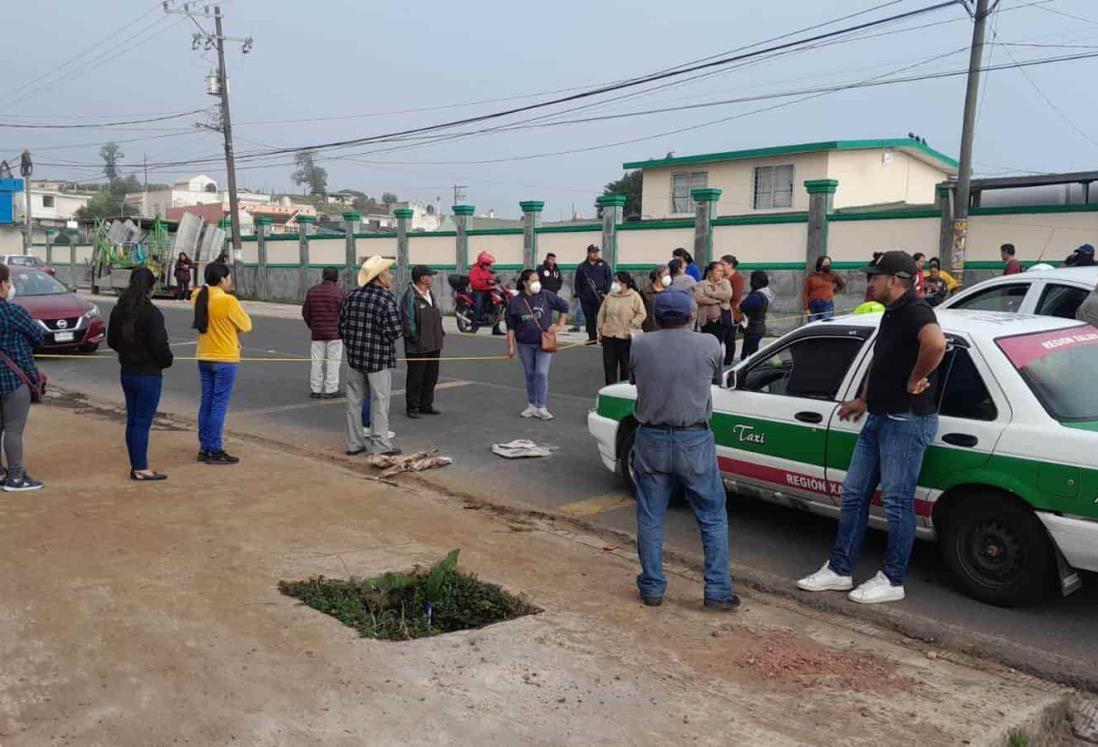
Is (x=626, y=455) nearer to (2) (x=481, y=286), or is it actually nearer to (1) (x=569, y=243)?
(2) (x=481, y=286)

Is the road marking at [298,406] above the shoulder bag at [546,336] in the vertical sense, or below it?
below

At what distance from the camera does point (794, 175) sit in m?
29.9

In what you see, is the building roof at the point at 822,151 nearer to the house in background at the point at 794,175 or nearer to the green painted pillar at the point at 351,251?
the house in background at the point at 794,175

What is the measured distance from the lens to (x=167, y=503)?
6.91 metres

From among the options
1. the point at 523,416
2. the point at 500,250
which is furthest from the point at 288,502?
the point at 500,250

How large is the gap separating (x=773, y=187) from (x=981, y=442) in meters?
26.7

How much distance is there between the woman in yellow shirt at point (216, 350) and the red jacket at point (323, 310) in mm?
3413

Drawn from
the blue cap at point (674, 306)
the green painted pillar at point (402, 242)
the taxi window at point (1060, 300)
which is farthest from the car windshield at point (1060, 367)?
the green painted pillar at point (402, 242)

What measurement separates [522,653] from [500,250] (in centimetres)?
2470

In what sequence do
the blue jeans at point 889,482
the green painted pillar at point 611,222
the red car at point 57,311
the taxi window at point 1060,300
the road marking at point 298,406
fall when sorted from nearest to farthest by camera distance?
the blue jeans at point 889,482 → the taxi window at point 1060,300 → the road marking at point 298,406 → the red car at point 57,311 → the green painted pillar at point 611,222

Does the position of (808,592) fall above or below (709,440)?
below

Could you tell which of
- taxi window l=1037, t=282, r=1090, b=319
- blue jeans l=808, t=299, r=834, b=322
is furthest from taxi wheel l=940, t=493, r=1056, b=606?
blue jeans l=808, t=299, r=834, b=322

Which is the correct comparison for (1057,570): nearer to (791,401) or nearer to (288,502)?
(791,401)

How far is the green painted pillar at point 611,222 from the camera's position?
82.3 ft
